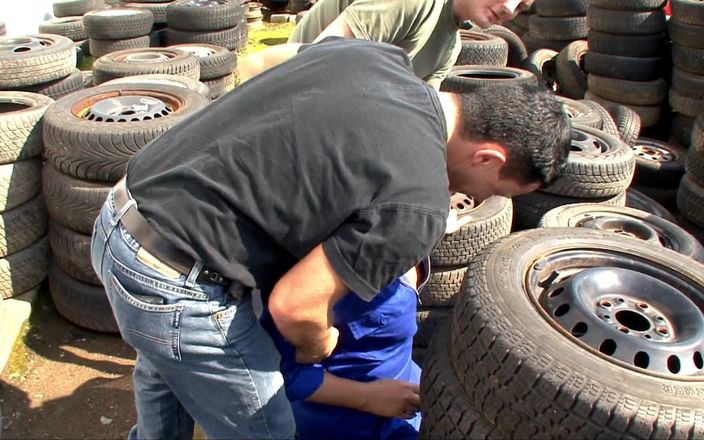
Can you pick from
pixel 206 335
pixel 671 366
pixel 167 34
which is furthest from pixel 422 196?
pixel 167 34

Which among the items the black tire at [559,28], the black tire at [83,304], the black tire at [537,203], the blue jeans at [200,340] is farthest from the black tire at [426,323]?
the black tire at [559,28]

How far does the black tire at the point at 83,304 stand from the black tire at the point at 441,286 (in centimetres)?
198

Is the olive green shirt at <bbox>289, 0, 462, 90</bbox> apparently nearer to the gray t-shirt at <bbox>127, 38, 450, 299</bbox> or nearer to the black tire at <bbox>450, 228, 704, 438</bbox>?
the gray t-shirt at <bbox>127, 38, 450, 299</bbox>

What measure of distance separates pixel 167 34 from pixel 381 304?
25.1 ft

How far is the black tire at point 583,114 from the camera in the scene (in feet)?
17.0

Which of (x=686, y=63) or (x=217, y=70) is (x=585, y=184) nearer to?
(x=686, y=63)

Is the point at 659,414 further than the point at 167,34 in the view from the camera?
No

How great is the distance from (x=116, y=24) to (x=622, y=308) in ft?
24.0

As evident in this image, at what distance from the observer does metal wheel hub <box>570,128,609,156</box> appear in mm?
4434

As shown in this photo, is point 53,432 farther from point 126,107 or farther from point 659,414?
point 659,414

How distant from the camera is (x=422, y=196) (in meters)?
1.64

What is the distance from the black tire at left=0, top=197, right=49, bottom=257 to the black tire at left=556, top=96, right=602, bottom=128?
392 cm

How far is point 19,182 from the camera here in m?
4.06

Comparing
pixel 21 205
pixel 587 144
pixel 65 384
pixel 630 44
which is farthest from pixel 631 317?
pixel 630 44
